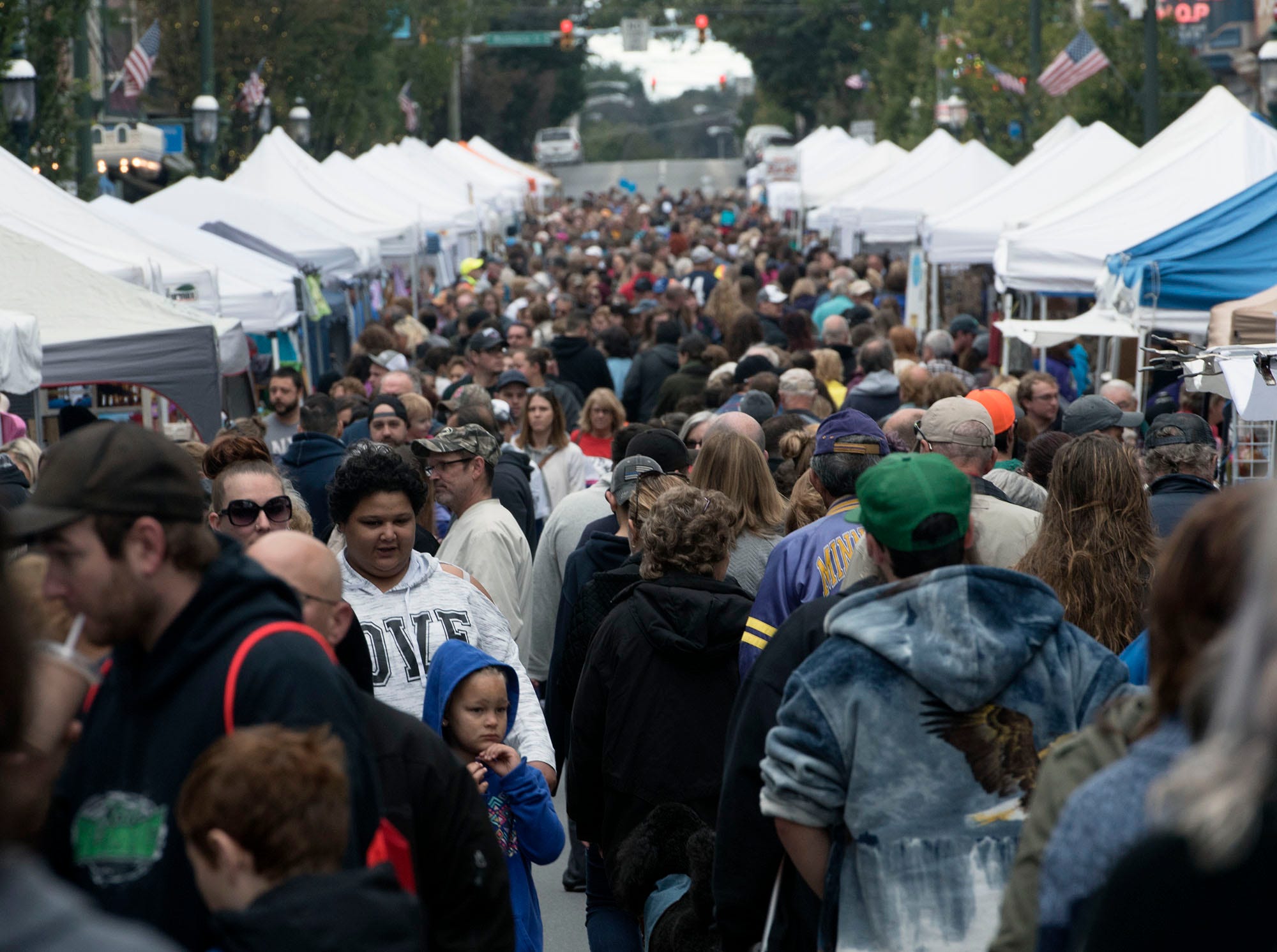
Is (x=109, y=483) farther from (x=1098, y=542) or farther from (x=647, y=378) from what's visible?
(x=647, y=378)

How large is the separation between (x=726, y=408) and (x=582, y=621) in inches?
166

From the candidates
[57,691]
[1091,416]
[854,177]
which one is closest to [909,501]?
[57,691]

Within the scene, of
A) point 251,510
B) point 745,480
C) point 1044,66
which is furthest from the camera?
point 1044,66

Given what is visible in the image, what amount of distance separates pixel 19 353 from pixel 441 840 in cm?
574

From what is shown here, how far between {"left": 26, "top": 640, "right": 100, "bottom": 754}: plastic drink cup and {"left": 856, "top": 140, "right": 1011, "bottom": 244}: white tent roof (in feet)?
64.4

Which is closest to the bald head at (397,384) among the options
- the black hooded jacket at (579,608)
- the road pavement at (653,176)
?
the black hooded jacket at (579,608)

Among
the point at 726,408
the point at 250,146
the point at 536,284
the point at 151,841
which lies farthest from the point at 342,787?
the point at 250,146

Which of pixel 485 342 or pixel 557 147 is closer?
pixel 485 342

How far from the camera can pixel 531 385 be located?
12.2m

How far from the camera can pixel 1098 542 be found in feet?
15.0

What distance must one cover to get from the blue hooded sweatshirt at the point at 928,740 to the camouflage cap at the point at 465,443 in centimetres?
358

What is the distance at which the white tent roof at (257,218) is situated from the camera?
53.7 ft

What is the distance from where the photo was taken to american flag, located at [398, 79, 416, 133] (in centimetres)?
4438

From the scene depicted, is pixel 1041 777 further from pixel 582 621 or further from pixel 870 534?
pixel 582 621
